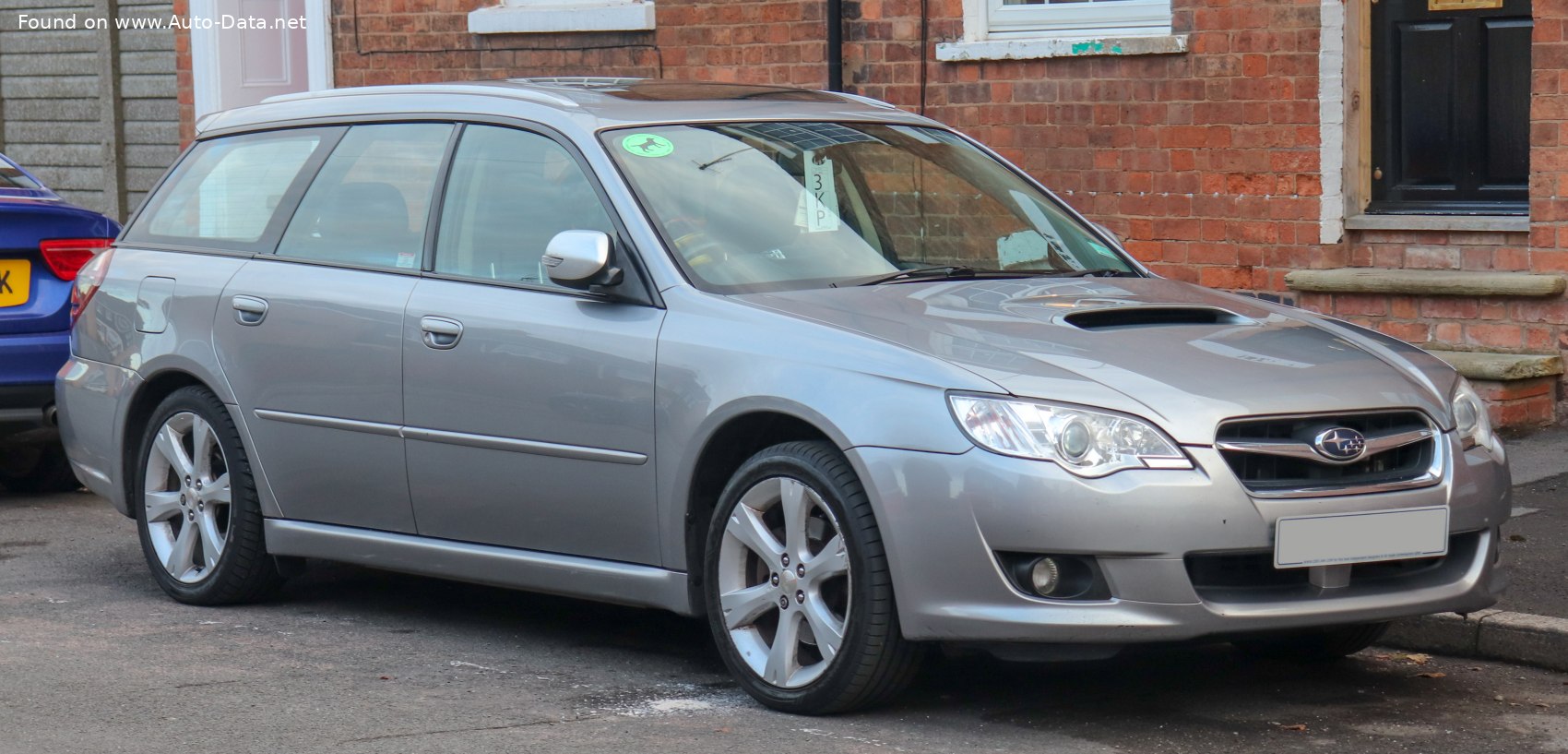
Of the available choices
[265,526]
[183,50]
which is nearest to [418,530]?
[265,526]

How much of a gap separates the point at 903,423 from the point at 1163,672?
1.29 m

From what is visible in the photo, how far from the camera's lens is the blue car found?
8.32 m

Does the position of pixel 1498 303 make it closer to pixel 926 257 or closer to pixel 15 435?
pixel 926 257

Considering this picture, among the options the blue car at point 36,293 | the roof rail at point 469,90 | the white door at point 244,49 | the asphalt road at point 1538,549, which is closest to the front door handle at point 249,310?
the roof rail at point 469,90

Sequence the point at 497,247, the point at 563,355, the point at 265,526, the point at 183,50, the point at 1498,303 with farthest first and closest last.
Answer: the point at 183,50, the point at 1498,303, the point at 265,526, the point at 497,247, the point at 563,355

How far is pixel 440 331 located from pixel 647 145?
753mm

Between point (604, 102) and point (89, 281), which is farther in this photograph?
point (89, 281)

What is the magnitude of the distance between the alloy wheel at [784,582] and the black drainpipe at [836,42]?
6971mm

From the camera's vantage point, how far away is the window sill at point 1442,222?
9.54 meters

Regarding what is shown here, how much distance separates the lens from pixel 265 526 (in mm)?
6461

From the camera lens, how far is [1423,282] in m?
9.69

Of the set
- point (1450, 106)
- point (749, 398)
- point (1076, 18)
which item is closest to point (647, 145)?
point (749, 398)

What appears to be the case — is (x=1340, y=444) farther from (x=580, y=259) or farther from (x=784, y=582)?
(x=580, y=259)

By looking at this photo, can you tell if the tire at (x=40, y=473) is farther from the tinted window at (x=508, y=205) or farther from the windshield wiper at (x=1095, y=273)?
the windshield wiper at (x=1095, y=273)
